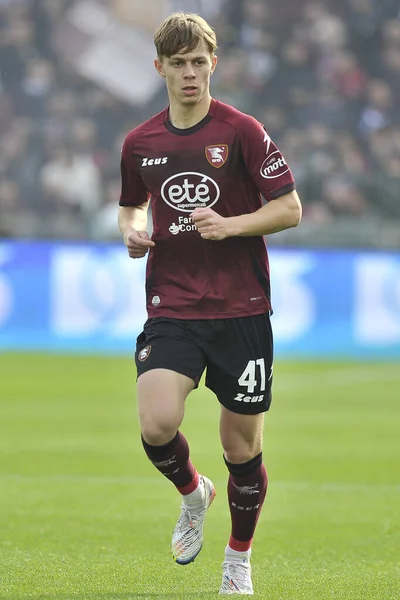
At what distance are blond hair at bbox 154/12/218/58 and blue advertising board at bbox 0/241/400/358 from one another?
11.8 m

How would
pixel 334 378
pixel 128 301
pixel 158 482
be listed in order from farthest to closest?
pixel 128 301
pixel 334 378
pixel 158 482

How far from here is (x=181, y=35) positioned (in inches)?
187

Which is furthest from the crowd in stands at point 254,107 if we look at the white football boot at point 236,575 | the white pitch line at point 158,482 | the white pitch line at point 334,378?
the white football boot at point 236,575

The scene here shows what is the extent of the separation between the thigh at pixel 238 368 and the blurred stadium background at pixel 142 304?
0.77 m

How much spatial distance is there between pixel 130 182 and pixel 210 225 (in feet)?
2.32

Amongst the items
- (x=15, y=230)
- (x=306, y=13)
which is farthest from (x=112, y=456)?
(x=306, y=13)

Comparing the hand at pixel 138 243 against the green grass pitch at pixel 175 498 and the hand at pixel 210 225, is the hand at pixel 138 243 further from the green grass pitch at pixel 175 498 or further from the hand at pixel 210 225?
the green grass pitch at pixel 175 498

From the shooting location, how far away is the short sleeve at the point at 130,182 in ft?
16.5

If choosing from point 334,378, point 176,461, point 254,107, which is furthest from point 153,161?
point 254,107

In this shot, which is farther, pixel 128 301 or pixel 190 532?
pixel 128 301

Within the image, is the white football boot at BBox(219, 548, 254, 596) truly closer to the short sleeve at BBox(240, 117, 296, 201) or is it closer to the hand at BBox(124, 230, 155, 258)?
the hand at BBox(124, 230, 155, 258)

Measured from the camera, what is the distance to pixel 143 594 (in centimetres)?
465

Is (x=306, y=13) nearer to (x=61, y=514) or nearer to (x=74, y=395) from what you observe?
(x=74, y=395)

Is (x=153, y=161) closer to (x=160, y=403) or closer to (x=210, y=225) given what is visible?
(x=210, y=225)
